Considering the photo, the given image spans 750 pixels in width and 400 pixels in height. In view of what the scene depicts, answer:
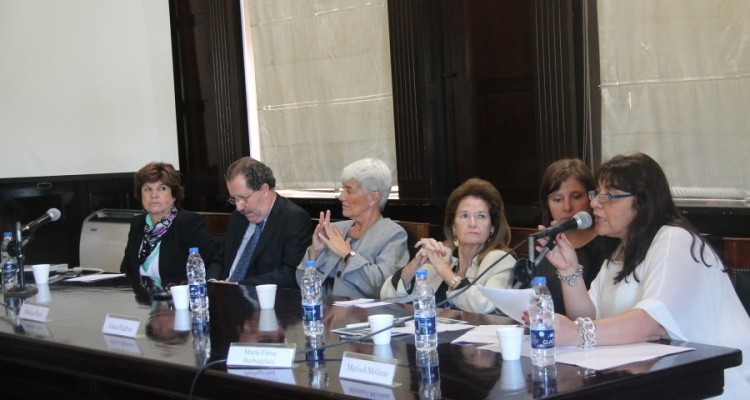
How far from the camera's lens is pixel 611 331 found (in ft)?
8.35

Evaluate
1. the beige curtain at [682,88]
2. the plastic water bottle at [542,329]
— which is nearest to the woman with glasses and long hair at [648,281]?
the plastic water bottle at [542,329]

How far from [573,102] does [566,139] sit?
178mm

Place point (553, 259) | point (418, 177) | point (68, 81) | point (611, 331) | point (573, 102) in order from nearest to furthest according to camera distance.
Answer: point (611, 331) < point (553, 259) < point (573, 102) < point (418, 177) < point (68, 81)

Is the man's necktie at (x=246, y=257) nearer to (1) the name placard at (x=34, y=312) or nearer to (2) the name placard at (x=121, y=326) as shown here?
(1) the name placard at (x=34, y=312)

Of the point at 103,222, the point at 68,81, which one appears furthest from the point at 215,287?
the point at 68,81

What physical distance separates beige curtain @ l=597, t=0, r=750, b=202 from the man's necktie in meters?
1.68

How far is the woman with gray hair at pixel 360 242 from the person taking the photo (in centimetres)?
416

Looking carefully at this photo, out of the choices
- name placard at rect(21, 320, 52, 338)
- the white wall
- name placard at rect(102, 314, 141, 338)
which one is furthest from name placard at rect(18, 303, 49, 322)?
the white wall

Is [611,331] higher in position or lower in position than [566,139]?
lower

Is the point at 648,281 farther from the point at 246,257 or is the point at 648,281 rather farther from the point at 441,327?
the point at 246,257

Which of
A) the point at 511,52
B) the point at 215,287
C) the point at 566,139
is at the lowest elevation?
the point at 215,287

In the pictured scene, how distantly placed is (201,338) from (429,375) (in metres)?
0.93

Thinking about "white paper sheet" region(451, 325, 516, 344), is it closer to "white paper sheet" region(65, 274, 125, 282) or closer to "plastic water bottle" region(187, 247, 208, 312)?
"plastic water bottle" region(187, 247, 208, 312)

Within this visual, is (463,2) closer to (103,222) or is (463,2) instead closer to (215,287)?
(215,287)
